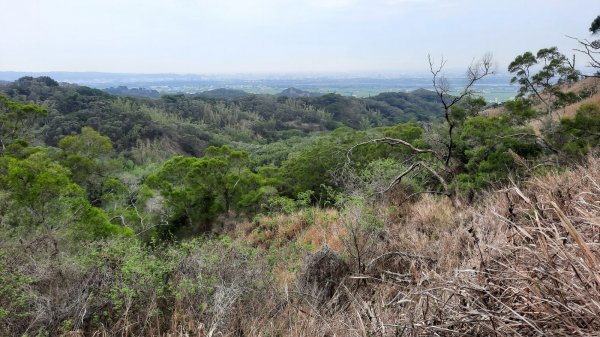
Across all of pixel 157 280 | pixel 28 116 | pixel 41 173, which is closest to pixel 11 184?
pixel 41 173

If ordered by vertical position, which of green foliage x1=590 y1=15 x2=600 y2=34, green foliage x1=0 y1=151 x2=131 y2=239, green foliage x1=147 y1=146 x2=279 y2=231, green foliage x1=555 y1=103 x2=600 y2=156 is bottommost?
green foliage x1=147 y1=146 x2=279 y2=231

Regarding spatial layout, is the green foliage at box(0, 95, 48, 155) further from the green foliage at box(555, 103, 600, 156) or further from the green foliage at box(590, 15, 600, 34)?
the green foliage at box(590, 15, 600, 34)

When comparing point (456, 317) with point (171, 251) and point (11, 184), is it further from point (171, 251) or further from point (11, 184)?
point (11, 184)

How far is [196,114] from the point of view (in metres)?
78.5

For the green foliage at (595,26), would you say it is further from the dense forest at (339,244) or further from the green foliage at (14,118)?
the green foliage at (14,118)

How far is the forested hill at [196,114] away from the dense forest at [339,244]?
37.1 m

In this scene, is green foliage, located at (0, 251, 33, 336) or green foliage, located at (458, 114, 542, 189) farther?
green foliage, located at (458, 114, 542, 189)

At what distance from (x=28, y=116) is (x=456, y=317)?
Answer: 24.8 metres

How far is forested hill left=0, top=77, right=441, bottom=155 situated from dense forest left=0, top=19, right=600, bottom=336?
122 ft

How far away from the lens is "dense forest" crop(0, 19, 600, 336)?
4.48ft

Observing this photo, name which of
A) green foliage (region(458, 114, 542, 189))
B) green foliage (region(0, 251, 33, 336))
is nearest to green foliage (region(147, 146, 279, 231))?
green foliage (region(458, 114, 542, 189))

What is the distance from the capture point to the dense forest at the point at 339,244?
4.48 feet

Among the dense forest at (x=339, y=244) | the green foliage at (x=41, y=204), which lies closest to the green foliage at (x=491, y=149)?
the dense forest at (x=339, y=244)

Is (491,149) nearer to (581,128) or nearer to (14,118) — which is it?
(581,128)
